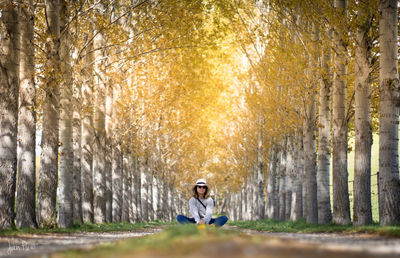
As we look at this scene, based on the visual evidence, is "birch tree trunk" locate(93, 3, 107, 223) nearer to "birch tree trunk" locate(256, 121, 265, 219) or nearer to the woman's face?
the woman's face

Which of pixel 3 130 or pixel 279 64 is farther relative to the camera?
pixel 279 64

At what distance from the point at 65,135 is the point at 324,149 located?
344 inches

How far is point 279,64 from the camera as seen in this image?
73.0ft

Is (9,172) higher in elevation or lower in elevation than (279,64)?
lower

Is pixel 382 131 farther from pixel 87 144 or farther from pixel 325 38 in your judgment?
pixel 87 144

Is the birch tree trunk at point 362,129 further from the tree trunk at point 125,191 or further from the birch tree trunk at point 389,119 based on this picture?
the tree trunk at point 125,191

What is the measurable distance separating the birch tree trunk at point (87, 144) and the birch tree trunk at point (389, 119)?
40.2 feet

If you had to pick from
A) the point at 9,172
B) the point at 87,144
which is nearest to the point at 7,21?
the point at 9,172

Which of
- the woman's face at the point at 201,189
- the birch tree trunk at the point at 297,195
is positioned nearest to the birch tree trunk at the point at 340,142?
the woman's face at the point at 201,189

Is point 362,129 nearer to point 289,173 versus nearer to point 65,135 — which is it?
point 65,135

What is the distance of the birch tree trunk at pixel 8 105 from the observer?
504 inches

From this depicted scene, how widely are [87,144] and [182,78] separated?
36.1 feet

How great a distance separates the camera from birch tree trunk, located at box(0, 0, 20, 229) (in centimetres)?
1280

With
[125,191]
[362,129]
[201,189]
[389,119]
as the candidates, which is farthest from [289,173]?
[201,189]
